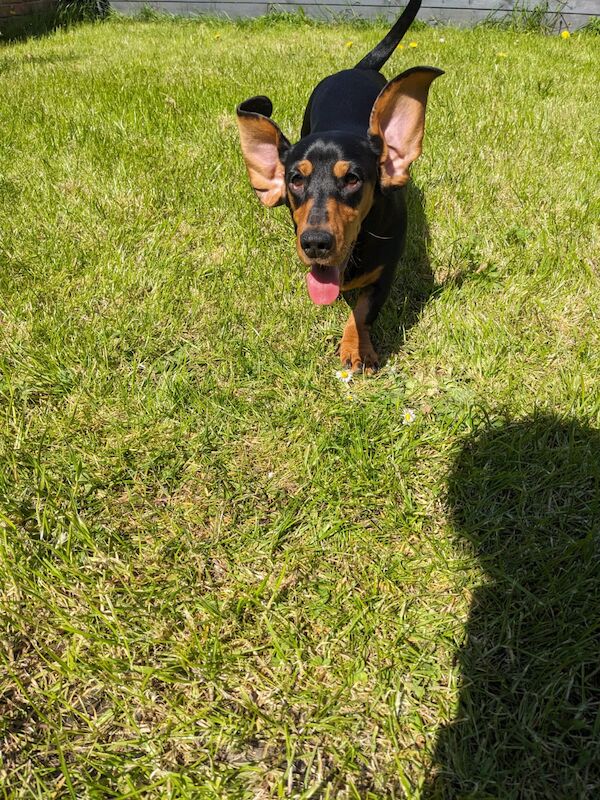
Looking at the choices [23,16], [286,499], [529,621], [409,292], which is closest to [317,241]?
[286,499]

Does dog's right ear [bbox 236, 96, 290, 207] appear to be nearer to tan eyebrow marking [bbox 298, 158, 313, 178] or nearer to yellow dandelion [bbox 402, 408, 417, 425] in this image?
tan eyebrow marking [bbox 298, 158, 313, 178]

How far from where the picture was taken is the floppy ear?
210 cm

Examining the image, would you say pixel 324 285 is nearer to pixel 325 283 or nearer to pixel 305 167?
pixel 325 283

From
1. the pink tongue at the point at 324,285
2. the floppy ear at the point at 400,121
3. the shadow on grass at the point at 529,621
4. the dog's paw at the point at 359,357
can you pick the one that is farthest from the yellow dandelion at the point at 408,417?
the floppy ear at the point at 400,121

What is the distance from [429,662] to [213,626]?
0.60 m

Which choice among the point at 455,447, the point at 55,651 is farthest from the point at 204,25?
the point at 55,651

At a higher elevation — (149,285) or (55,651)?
(149,285)

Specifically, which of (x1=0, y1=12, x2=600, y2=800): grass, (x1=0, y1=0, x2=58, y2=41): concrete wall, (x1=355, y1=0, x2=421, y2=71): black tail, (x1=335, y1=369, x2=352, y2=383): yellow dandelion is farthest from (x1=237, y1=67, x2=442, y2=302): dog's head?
(x1=0, y1=0, x2=58, y2=41): concrete wall

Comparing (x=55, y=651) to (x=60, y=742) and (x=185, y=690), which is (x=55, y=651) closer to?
(x=60, y=742)

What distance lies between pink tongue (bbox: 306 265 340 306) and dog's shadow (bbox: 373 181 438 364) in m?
0.47

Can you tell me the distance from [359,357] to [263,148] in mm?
1007

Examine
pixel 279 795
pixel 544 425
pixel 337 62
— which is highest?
pixel 337 62

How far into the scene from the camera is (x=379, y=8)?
332 inches

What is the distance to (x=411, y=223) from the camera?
3.52 metres
